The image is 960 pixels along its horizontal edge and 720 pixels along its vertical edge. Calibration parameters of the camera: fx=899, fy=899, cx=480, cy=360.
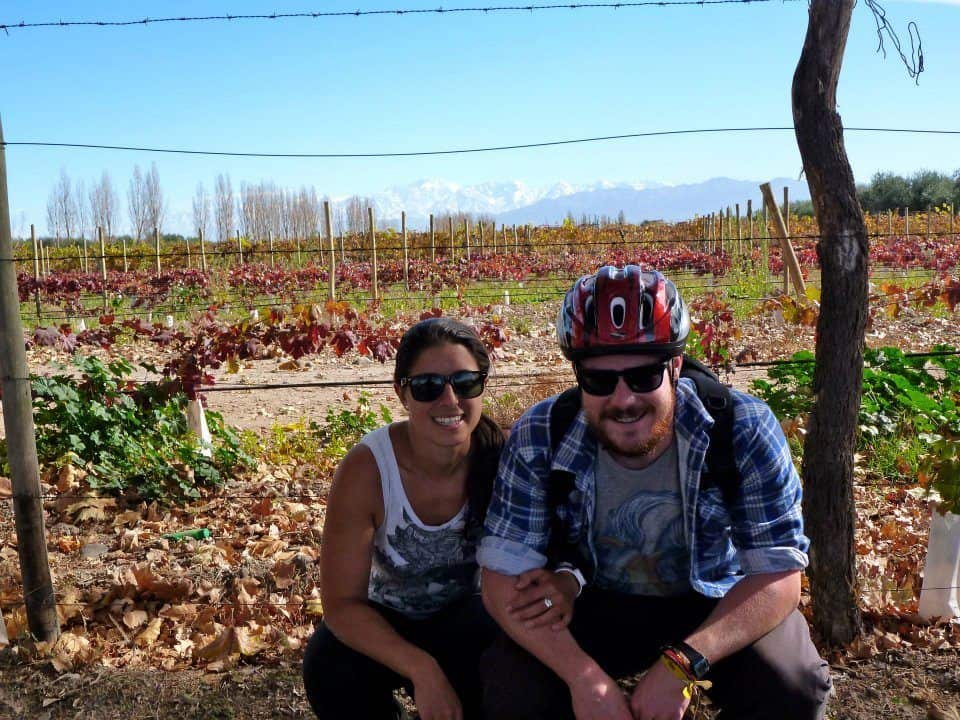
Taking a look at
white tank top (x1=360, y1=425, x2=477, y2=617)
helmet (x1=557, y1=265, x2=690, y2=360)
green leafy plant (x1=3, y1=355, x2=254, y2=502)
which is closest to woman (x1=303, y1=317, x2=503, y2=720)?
white tank top (x1=360, y1=425, x2=477, y2=617)

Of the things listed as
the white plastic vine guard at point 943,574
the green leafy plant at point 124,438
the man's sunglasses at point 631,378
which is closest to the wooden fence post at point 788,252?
the white plastic vine guard at point 943,574

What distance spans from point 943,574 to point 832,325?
106 centimetres

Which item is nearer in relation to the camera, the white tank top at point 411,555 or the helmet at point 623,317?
the helmet at point 623,317

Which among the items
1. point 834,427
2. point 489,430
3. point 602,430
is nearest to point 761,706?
point 602,430

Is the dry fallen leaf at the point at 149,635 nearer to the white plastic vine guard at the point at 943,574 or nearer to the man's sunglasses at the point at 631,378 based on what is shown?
the man's sunglasses at the point at 631,378

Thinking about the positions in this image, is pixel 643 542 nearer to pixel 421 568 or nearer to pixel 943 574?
pixel 421 568

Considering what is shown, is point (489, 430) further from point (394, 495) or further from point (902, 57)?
point (902, 57)

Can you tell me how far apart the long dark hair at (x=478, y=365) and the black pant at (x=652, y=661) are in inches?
13.9

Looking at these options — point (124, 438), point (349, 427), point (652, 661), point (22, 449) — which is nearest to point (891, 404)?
point (349, 427)

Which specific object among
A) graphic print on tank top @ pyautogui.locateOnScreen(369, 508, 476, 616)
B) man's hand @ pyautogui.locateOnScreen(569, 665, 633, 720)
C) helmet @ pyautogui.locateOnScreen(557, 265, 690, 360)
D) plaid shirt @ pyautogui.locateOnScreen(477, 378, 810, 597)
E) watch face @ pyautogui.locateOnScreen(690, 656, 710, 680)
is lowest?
man's hand @ pyautogui.locateOnScreen(569, 665, 633, 720)

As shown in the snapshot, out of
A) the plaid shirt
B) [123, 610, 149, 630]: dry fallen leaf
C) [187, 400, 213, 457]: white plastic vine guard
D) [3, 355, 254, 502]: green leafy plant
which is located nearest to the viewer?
the plaid shirt

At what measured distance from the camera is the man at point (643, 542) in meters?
2.06

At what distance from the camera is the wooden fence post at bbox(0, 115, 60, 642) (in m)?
3.18

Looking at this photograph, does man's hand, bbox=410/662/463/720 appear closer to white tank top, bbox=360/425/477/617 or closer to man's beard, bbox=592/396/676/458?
white tank top, bbox=360/425/477/617
